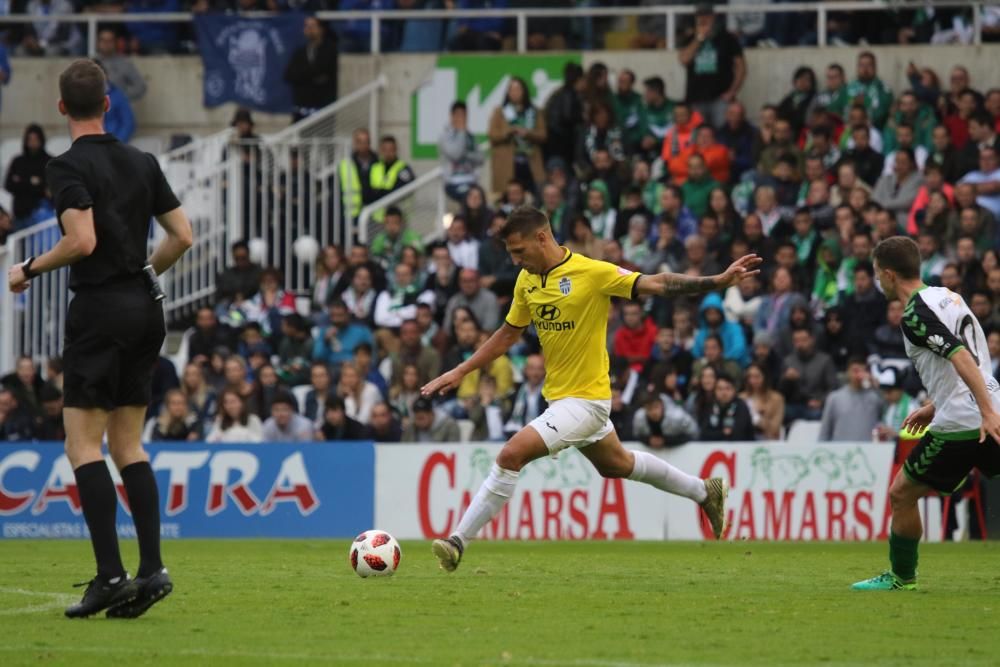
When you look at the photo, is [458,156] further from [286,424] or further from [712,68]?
[286,424]

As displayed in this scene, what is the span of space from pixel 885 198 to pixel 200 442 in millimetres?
9114

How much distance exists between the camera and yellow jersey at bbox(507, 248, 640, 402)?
38.2 feet

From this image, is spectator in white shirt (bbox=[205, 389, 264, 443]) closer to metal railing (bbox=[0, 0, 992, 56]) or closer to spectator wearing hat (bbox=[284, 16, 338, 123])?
spectator wearing hat (bbox=[284, 16, 338, 123])

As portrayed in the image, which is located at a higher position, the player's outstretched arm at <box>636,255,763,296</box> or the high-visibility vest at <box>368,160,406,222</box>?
the high-visibility vest at <box>368,160,406,222</box>

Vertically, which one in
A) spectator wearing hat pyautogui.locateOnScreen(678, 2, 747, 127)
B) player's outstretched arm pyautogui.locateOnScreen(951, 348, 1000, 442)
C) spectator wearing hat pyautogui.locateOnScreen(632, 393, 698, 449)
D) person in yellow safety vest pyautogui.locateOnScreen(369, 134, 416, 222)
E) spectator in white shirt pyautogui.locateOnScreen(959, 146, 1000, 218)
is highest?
spectator wearing hat pyautogui.locateOnScreen(678, 2, 747, 127)

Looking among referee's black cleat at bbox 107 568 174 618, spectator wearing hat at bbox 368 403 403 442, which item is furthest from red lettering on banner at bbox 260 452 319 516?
referee's black cleat at bbox 107 568 174 618

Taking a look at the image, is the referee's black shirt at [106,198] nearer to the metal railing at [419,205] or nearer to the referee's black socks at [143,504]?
the referee's black socks at [143,504]

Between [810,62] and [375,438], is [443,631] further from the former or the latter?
[810,62]

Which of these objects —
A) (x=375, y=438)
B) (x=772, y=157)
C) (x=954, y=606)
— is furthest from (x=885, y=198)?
(x=954, y=606)

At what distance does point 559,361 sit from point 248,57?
16.4 meters

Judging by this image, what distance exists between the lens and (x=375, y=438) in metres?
20.9

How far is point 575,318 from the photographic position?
1167cm

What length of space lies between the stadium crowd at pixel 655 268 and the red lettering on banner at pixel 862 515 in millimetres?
692

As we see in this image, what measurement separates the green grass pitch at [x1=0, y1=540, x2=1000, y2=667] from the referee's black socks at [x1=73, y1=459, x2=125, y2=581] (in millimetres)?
281
